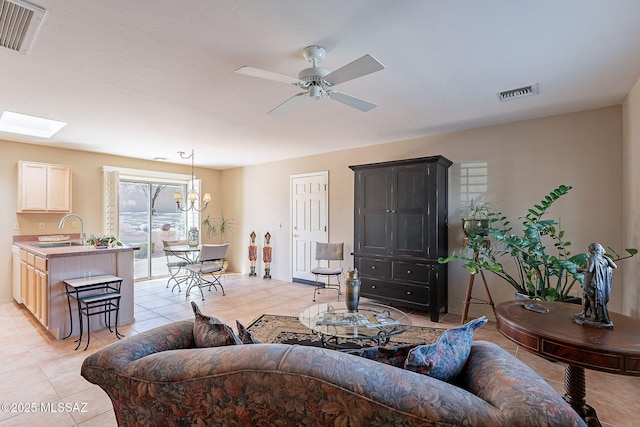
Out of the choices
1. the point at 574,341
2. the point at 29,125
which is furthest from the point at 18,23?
the point at 574,341

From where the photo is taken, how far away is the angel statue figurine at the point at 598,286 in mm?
1648

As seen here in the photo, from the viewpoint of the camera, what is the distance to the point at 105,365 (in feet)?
4.04

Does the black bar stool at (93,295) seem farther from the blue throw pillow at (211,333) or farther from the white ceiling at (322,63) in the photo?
the blue throw pillow at (211,333)

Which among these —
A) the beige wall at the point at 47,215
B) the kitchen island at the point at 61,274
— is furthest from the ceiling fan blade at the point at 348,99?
the beige wall at the point at 47,215

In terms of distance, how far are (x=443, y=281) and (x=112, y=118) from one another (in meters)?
4.75

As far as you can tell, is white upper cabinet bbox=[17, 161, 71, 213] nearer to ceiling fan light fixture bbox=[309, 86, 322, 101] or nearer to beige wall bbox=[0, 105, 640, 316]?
beige wall bbox=[0, 105, 640, 316]

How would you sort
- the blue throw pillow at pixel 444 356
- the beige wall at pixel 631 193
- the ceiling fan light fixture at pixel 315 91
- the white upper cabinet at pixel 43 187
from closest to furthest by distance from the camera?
the blue throw pillow at pixel 444 356 < the ceiling fan light fixture at pixel 315 91 < the beige wall at pixel 631 193 < the white upper cabinet at pixel 43 187

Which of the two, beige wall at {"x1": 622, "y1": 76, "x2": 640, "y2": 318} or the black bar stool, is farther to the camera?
the black bar stool

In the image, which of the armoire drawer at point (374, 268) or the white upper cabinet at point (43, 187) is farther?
the white upper cabinet at point (43, 187)

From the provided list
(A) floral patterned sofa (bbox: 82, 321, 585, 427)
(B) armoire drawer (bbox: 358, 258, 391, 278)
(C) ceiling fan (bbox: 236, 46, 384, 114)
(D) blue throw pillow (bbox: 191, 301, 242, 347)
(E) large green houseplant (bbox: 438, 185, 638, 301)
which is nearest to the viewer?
(A) floral patterned sofa (bbox: 82, 321, 585, 427)

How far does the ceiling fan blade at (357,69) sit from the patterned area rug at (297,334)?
239 cm

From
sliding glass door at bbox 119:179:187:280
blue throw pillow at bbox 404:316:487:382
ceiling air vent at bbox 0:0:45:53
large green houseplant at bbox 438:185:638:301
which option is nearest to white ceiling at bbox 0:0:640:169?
ceiling air vent at bbox 0:0:45:53

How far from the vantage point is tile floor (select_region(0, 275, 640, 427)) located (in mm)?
2133

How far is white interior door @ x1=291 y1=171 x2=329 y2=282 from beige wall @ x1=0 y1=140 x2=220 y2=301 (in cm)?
325
